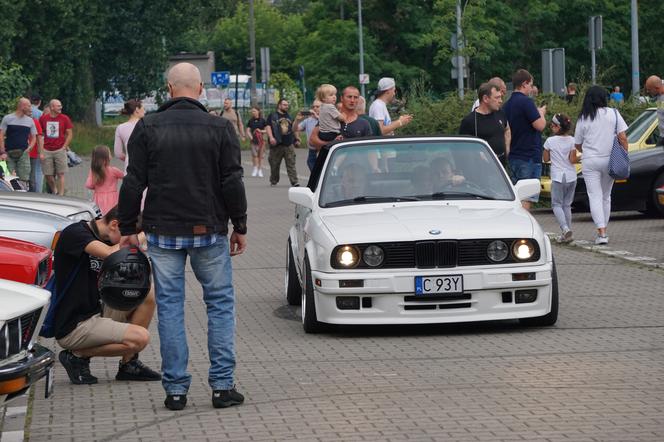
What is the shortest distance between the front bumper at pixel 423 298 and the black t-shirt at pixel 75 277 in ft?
7.04

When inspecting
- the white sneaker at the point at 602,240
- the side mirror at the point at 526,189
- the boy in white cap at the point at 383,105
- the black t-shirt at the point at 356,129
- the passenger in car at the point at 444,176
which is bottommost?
the white sneaker at the point at 602,240

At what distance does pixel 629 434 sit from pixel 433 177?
473 cm

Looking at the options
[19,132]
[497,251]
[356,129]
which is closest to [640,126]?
[356,129]

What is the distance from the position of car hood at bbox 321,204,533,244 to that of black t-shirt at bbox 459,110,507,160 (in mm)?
3985

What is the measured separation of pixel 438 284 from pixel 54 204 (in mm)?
4179

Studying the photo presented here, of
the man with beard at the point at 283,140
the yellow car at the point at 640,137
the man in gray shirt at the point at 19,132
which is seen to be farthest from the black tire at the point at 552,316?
the man with beard at the point at 283,140

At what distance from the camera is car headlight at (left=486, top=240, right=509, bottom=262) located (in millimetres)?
10461

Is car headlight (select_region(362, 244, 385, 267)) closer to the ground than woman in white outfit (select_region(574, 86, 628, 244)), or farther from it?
closer to the ground

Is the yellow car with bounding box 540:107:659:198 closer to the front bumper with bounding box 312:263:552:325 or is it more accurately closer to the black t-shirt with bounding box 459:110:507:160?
the black t-shirt with bounding box 459:110:507:160

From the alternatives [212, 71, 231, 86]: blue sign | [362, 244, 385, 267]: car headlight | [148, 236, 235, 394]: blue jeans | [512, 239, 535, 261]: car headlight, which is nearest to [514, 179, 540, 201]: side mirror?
[512, 239, 535, 261]: car headlight

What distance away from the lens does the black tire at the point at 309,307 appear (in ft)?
34.9

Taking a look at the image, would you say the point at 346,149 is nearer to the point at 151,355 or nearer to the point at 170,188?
the point at 151,355

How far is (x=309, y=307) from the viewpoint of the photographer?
10664 millimetres

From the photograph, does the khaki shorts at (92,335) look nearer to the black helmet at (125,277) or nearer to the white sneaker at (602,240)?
the black helmet at (125,277)
